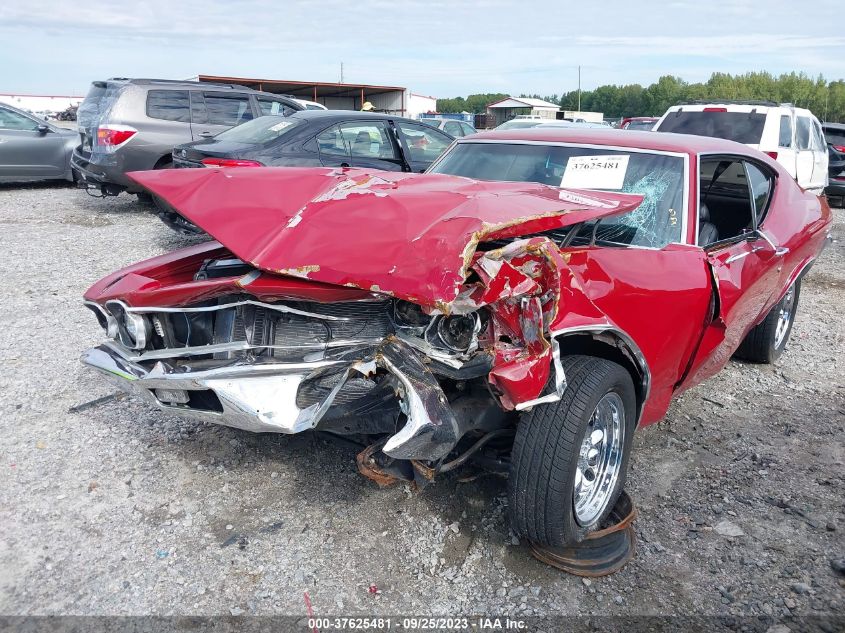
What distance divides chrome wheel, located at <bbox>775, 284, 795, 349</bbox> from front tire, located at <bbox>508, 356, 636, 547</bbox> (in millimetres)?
2812

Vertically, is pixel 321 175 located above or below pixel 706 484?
above

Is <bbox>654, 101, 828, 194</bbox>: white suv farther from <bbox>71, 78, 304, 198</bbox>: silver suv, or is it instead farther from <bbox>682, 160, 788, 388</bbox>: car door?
<bbox>71, 78, 304, 198</bbox>: silver suv

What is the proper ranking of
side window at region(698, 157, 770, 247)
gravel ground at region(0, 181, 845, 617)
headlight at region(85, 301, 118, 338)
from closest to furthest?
1. gravel ground at region(0, 181, 845, 617)
2. headlight at region(85, 301, 118, 338)
3. side window at region(698, 157, 770, 247)

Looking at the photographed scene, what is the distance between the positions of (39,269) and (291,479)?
505cm

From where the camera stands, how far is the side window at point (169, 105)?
9.51 meters

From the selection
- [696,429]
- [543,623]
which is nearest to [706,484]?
[696,429]

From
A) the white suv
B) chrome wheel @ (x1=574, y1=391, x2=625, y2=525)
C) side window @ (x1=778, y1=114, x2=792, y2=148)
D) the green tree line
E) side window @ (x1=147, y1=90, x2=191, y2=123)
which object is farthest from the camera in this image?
the green tree line

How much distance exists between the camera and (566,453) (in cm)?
249

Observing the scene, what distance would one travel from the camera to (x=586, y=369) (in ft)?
8.68

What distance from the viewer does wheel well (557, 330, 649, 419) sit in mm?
2738

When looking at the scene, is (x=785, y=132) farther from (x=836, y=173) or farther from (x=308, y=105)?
(x=308, y=105)

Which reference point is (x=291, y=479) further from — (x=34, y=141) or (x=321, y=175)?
(x=34, y=141)

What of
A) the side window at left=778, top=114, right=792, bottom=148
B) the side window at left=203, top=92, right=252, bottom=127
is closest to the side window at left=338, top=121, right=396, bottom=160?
the side window at left=203, top=92, right=252, bottom=127

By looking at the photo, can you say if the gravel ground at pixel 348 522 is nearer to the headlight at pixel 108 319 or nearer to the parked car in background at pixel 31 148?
the headlight at pixel 108 319
